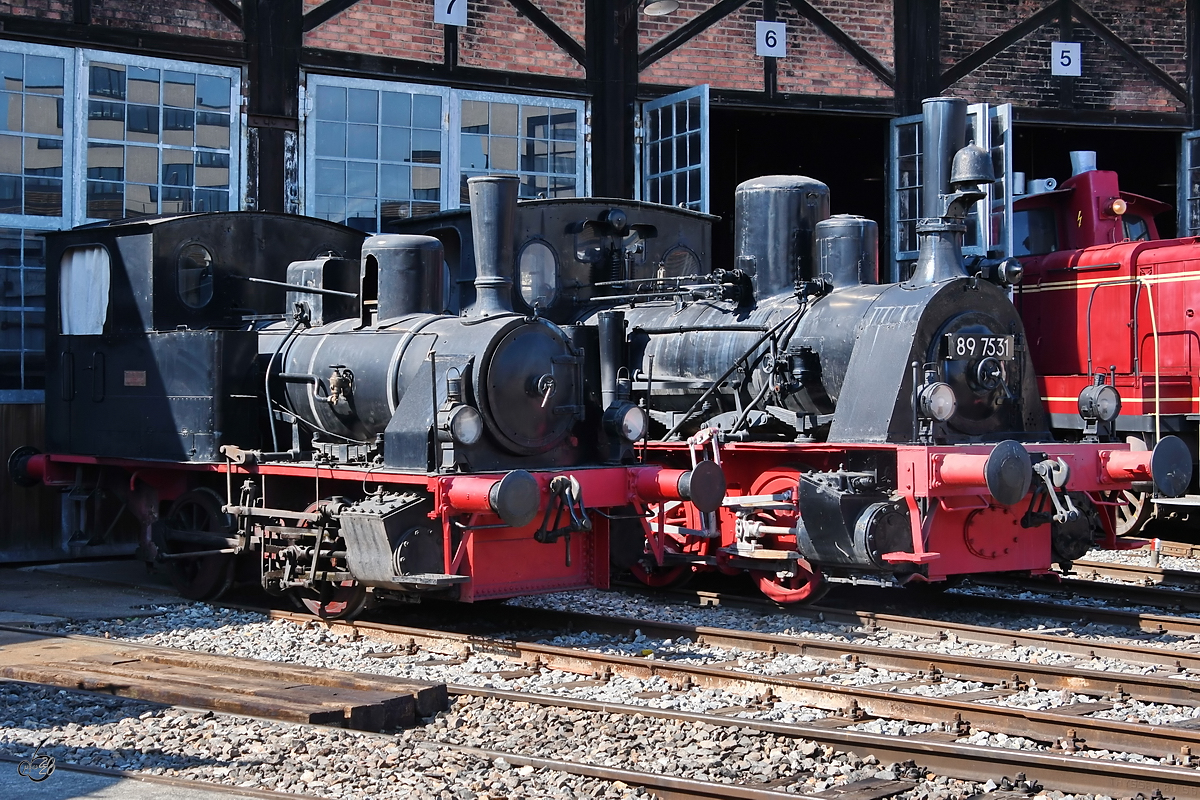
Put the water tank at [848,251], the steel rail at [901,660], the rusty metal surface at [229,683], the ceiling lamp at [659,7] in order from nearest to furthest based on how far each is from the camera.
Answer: the rusty metal surface at [229,683] < the steel rail at [901,660] < the water tank at [848,251] < the ceiling lamp at [659,7]

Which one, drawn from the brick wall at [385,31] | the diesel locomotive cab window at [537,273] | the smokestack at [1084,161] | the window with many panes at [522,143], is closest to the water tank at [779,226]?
the diesel locomotive cab window at [537,273]

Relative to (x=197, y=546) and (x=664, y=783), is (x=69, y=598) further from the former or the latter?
(x=664, y=783)

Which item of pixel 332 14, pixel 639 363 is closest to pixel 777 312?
pixel 639 363

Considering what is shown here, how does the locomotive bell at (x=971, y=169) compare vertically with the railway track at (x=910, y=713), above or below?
above

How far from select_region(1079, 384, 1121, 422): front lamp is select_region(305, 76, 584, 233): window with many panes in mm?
7197

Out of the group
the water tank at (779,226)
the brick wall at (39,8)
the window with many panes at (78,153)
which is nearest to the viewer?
the water tank at (779,226)

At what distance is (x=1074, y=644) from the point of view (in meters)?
8.35

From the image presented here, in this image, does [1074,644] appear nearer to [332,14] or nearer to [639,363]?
[639,363]

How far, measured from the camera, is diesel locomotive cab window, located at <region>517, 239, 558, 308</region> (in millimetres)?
10859

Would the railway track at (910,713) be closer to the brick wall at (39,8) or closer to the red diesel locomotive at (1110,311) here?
the red diesel locomotive at (1110,311)

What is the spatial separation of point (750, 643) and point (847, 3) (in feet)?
34.0

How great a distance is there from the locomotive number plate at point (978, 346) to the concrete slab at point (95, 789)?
5.71 metres

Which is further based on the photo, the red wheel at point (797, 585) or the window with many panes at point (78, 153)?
the window with many panes at point (78, 153)

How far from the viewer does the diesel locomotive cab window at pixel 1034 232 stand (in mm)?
13938
